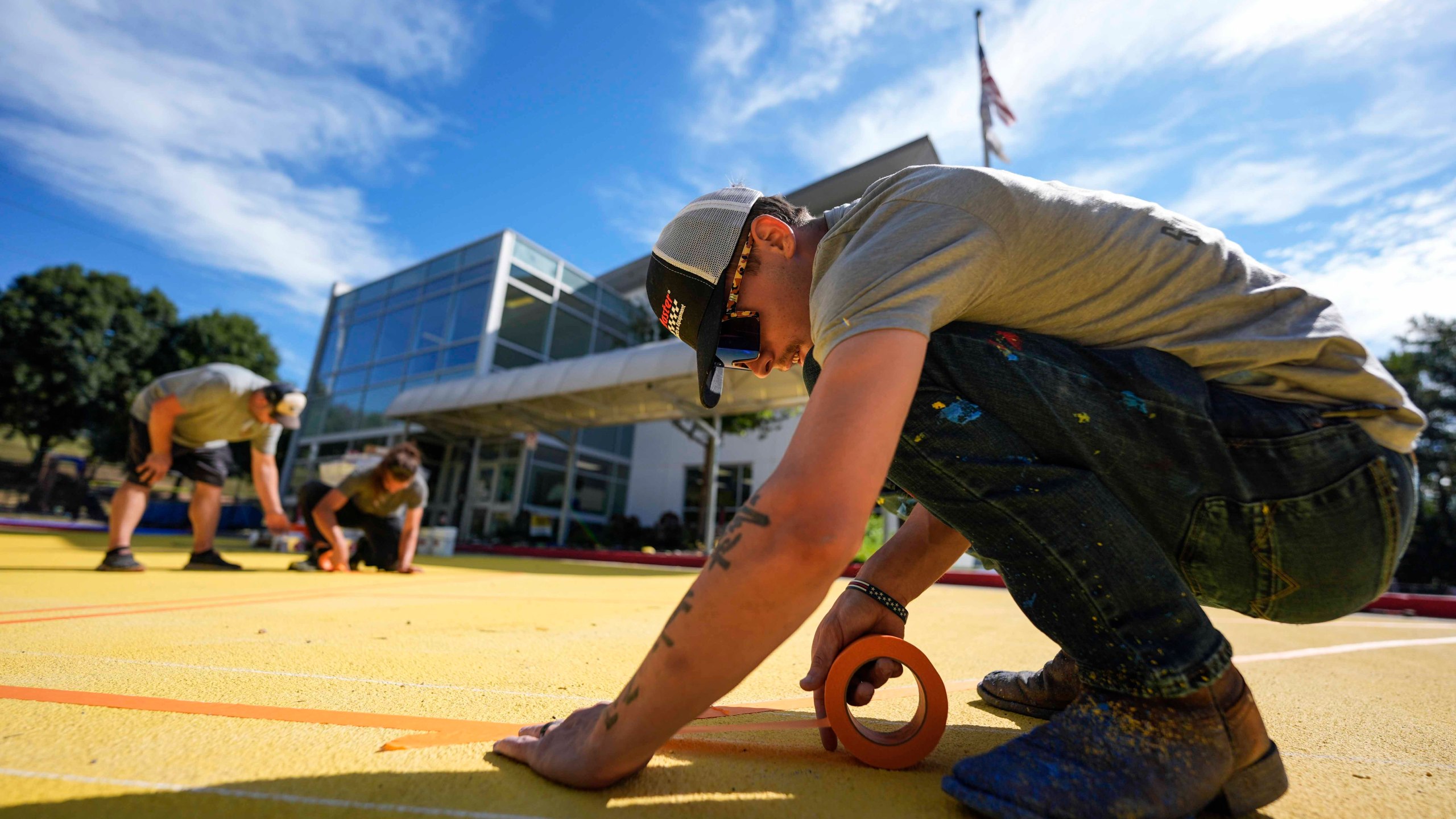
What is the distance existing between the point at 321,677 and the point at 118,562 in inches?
166

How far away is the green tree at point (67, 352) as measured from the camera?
21.5 m

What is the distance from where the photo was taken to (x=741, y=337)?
50.1 inches

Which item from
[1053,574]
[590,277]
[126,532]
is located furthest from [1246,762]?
[590,277]

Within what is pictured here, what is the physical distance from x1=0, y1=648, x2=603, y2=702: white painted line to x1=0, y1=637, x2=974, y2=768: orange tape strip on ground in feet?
0.89

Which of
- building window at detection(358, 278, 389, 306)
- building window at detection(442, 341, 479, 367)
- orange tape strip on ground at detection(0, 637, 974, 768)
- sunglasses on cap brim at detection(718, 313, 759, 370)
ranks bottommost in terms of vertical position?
orange tape strip on ground at detection(0, 637, 974, 768)

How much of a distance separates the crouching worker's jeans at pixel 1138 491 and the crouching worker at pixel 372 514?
5505mm

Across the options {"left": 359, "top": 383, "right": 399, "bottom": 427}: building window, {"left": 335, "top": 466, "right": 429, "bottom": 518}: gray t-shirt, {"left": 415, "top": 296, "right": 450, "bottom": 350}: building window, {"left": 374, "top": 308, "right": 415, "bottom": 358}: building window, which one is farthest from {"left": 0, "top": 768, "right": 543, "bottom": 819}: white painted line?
{"left": 374, "top": 308, "right": 415, "bottom": 358}: building window

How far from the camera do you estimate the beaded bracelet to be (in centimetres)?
125

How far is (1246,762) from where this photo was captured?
34.4 inches

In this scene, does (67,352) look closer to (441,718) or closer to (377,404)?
(377,404)

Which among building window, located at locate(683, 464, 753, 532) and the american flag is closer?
the american flag

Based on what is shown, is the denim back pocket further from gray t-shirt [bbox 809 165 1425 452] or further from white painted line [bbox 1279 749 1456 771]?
white painted line [bbox 1279 749 1456 771]

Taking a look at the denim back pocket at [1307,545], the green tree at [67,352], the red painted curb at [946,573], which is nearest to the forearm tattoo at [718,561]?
the denim back pocket at [1307,545]

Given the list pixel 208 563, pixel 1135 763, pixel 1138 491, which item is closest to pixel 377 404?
pixel 208 563
